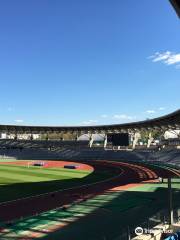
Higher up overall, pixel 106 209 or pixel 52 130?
pixel 52 130

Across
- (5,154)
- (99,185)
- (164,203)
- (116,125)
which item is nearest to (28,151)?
(5,154)

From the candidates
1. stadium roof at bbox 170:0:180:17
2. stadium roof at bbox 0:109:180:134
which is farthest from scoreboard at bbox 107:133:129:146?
stadium roof at bbox 170:0:180:17

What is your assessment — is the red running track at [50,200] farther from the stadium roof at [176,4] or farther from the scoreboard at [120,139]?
the scoreboard at [120,139]

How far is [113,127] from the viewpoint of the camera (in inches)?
4434

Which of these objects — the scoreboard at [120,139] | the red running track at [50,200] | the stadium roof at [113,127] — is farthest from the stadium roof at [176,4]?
the scoreboard at [120,139]

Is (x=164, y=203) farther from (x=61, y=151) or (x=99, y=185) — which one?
(x=61, y=151)

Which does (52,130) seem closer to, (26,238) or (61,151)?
(61,151)

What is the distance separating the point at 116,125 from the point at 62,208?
253 ft

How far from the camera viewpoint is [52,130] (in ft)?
419

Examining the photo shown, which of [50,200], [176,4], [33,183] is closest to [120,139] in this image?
[33,183]

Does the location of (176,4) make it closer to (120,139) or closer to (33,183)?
(33,183)

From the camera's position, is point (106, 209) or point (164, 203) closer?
point (106, 209)

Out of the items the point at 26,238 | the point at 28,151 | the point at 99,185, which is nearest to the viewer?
the point at 26,238

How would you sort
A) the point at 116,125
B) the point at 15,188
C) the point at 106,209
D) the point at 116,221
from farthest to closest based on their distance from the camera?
the point at 116,125, the point at 15,188, the point at 106,209, the point at 116,221
